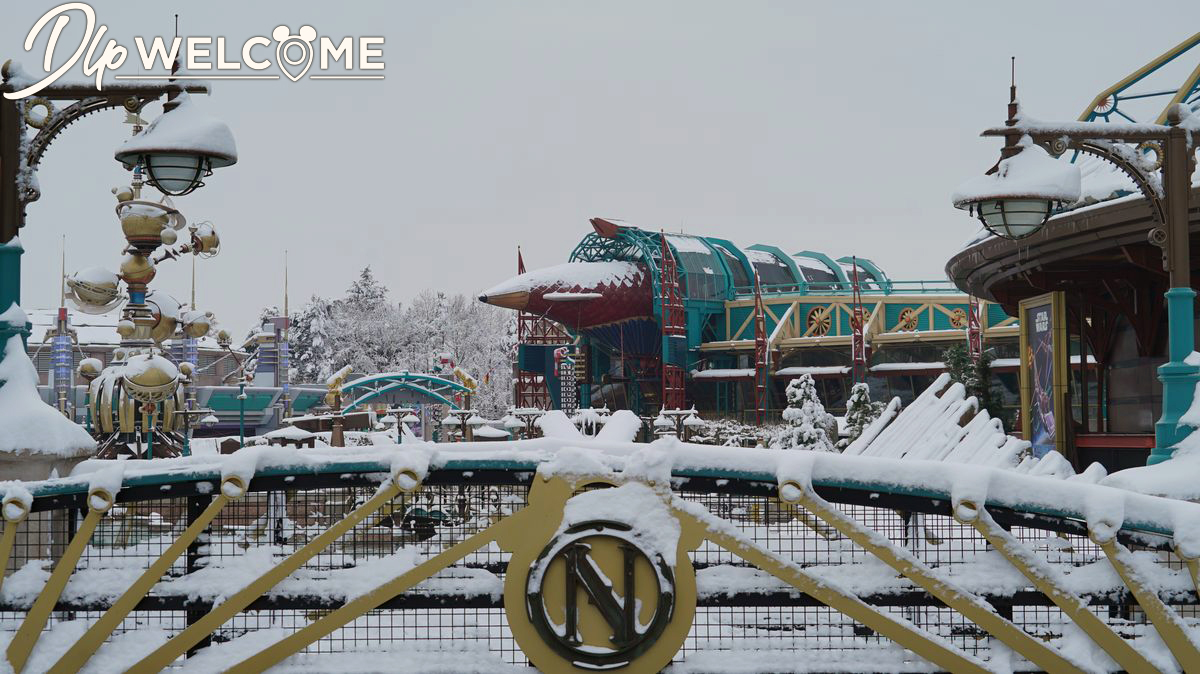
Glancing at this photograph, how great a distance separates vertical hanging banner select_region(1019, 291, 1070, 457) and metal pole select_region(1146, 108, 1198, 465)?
30.4ft

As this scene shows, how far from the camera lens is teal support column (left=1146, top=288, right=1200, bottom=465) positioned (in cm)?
800

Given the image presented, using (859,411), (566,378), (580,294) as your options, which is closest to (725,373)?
(580,294)

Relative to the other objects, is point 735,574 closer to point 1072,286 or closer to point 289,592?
point 289,592

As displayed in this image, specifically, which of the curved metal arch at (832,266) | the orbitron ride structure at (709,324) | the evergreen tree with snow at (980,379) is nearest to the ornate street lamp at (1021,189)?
the evergreen tree with snow at (980,379)

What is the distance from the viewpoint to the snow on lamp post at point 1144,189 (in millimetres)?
8172

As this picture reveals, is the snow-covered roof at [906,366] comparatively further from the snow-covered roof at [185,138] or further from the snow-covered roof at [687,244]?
the snow-covered roof at [185,138]

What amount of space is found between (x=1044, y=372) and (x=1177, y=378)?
10.3 m

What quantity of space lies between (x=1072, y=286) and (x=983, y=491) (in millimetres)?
13619

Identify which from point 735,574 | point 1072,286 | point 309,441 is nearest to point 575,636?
point 735,574

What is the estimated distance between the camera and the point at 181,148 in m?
6.82

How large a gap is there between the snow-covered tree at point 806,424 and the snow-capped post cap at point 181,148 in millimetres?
21599

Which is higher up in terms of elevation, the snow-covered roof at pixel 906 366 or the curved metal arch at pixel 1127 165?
the curved metal arch at pixel 1127 165

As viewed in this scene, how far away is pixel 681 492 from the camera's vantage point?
4.88 metres

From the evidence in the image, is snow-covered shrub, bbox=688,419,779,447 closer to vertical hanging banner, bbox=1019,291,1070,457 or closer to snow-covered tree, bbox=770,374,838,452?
snow-covered tree, bbox=770,374,838,452
